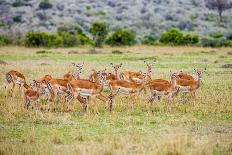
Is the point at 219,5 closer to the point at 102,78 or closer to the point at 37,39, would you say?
the point at 37,39

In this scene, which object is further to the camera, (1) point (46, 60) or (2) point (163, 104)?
(1) point (46, 60)

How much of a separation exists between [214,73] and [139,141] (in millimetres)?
15783

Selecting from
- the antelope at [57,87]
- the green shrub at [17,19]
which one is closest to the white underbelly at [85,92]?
the antelope at [57,87]

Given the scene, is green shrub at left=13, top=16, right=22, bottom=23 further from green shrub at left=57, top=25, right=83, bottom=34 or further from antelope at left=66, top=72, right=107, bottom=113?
antelope at left=66, top=72, right=107, bottom=113

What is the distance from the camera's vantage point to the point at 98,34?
169ft

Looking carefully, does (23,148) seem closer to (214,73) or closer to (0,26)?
(214,73)

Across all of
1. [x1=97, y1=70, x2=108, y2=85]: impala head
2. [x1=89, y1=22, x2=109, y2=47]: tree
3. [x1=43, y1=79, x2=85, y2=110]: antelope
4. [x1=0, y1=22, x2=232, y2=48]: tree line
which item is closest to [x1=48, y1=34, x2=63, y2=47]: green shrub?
[x1=0, y1=22, x2=232, y2=48]: tree line

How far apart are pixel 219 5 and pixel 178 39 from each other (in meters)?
26.2

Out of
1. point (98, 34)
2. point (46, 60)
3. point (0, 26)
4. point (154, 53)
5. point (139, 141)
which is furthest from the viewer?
point (0, 26)

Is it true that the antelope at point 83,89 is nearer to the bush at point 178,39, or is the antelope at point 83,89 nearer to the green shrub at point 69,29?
the bush at point 178,39

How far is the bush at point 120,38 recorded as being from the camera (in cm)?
5158

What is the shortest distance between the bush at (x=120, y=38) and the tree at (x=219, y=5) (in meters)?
26.7

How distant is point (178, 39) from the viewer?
52781mm

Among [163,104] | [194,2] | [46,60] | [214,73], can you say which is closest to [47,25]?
[194,2]
